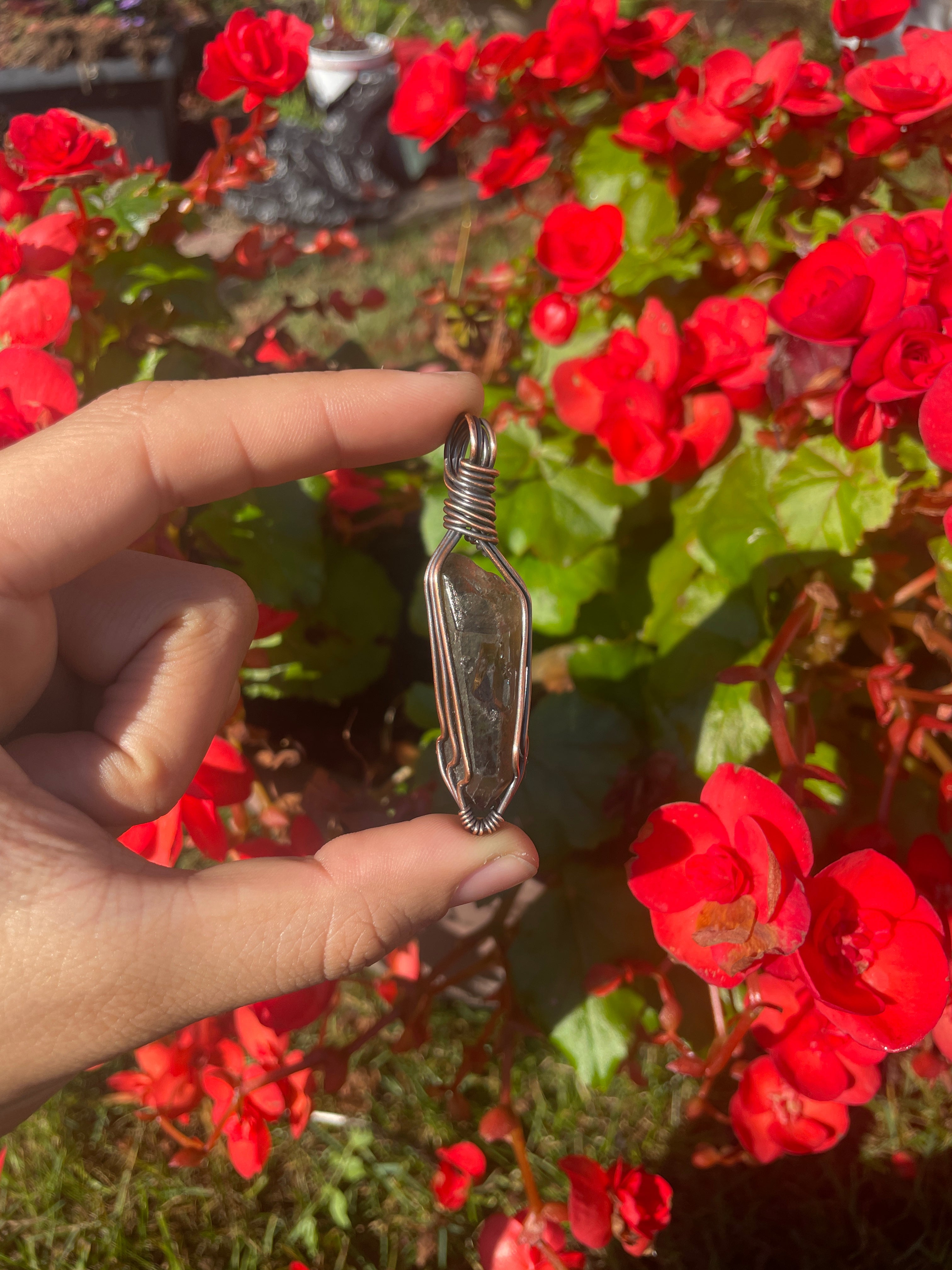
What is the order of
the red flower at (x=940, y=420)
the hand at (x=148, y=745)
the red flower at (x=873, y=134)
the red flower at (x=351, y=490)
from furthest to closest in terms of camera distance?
the red flower at (x=351, y=490)
the red flower at (x=873, y=134)
the red flower at (x=940, y=420)
the hand at (x=148, y=745)

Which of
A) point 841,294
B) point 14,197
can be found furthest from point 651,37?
point 14,197

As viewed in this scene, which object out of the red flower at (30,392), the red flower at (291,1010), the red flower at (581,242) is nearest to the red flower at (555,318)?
the red flower at (581,242)

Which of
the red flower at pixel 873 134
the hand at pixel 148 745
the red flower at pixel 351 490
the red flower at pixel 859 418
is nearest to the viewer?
the hand at pixel 148 745

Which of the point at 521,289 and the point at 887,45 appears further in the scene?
the point at 887,45

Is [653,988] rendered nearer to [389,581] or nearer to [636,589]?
[636,589]

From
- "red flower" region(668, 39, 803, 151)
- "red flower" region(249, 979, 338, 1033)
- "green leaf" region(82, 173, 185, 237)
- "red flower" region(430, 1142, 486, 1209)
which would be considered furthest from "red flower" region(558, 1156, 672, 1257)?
"green leaf" region(82, 173, 185, 237)

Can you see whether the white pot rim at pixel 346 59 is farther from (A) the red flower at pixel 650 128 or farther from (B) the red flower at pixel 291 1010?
(B) the red flower at pixel 291 1010

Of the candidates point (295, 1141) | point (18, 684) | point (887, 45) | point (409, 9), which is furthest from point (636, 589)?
point (409, 9)
